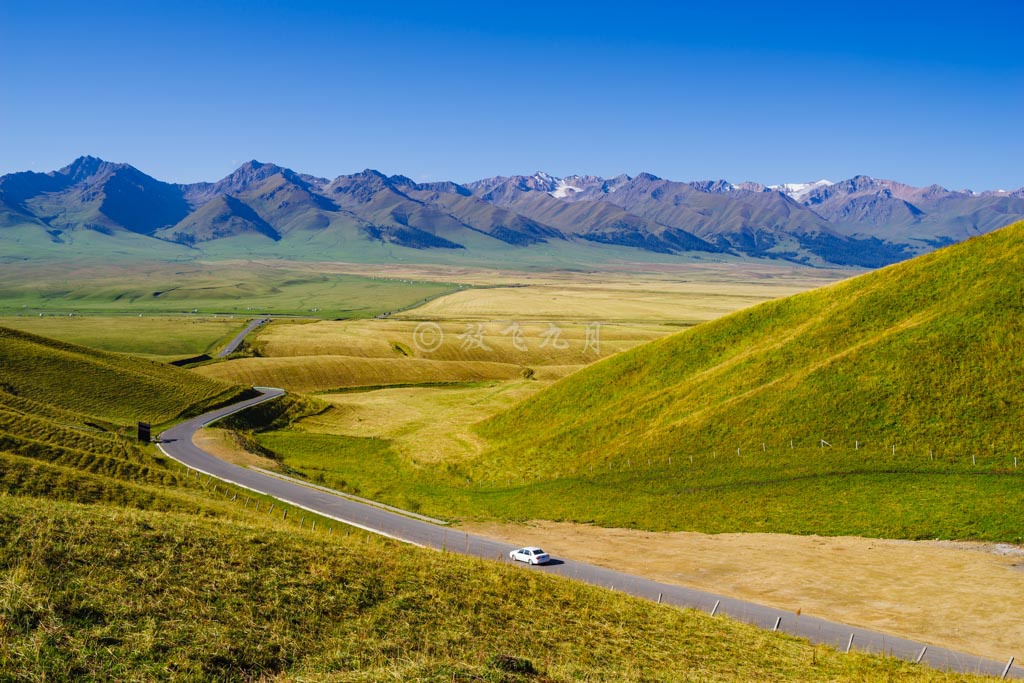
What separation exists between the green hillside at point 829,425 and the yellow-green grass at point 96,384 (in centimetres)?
4930

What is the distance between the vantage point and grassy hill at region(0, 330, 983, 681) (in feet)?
52.2

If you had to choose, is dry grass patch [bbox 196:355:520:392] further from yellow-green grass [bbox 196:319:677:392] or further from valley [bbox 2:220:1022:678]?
valley [bbox 2:220:1022:678]

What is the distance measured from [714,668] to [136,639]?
16879 millimetres

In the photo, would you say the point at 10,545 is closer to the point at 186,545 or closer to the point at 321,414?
the point at 186,545

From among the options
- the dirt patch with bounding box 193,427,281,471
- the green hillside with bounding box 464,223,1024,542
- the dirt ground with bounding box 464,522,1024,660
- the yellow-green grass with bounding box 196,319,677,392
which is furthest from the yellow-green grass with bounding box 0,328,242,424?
the dirt ground with bounding box 464,522,1024,660

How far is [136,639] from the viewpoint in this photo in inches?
627

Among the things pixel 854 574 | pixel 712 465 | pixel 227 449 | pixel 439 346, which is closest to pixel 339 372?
pixel 439 346

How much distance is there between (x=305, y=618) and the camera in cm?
1964

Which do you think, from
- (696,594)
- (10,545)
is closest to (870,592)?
(696,594)

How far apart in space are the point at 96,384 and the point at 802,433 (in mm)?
90874

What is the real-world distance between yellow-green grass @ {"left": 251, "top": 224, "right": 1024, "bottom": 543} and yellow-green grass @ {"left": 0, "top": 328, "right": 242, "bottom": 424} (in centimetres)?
2404

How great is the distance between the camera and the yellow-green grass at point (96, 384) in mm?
84688

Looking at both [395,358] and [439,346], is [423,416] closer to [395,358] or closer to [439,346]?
[395,358]

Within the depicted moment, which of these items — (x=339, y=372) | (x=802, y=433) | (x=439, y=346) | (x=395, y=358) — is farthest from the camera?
(x=439, y=346)
